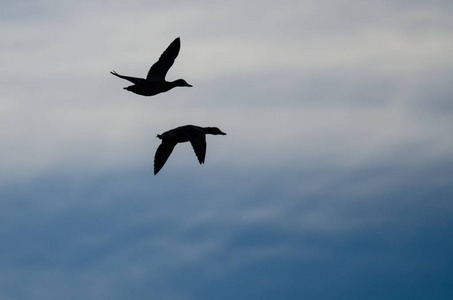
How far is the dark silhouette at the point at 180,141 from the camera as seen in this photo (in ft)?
115

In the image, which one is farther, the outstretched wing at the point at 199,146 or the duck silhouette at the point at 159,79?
the duck silhouette at the point at 159,79

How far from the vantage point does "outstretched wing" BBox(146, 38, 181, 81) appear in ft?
126

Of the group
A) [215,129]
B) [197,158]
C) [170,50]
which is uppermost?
[170,50]

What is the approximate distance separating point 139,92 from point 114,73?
1.58 metres

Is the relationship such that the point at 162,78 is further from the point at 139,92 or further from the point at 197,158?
the point at 197,158

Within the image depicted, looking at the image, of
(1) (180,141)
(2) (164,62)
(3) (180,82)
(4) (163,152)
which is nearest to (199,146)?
(1) (180,141)

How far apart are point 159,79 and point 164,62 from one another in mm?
919

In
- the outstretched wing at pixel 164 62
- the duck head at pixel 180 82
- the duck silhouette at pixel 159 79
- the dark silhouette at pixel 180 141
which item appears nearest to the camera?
the dark silhouette at pixel 180 141

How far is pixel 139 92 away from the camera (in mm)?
37562

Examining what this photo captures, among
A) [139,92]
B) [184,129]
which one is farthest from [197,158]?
[139,92]

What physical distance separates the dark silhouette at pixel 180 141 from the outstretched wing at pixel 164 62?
320 centimetres

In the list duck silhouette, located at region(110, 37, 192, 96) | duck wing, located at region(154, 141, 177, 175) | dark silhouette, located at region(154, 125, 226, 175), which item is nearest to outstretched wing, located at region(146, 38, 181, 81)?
duck silhouette, located at region(110, 37, 192, 96)

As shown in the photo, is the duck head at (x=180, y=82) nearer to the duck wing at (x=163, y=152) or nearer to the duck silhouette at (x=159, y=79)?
the duck silhouette at (x=159, y=79)

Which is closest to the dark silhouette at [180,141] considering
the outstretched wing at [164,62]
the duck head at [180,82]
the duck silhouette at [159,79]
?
the duck silhouette at [159,79]
